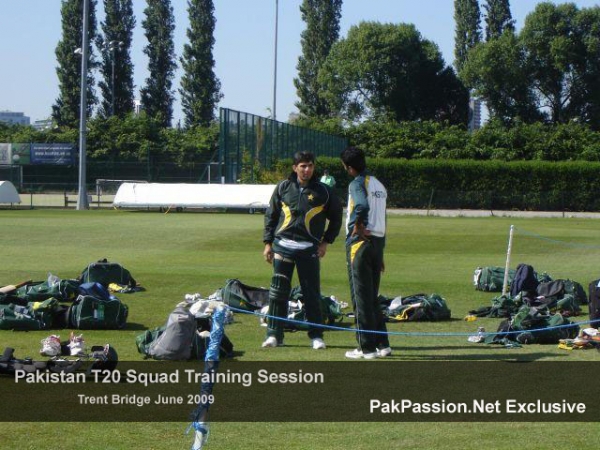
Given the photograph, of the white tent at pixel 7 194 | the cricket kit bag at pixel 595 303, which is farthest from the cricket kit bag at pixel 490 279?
the white tent at pixel 7 194

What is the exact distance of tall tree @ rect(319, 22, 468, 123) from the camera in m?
92.9

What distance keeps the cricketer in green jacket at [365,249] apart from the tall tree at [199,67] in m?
79.5

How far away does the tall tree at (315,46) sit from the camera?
3819 inches

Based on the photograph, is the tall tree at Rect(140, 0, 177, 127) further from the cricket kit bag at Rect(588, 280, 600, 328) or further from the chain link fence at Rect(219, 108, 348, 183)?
the cricket kit bag at Rect(588, 280, 600, 328)

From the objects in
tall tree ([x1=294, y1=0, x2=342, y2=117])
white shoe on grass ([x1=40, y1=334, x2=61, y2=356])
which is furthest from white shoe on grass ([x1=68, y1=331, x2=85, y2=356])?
tall tree ([x1=294, y1=0, x2=342, y2=117])

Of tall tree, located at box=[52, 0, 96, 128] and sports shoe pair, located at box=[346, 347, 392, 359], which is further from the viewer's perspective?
tall tree, located at box=[52, 0, 96, 128]

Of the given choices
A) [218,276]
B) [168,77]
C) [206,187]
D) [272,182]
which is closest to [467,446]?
[218,276]

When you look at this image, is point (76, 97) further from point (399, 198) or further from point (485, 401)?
point (485, 401)

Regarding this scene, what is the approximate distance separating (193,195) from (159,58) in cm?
4829

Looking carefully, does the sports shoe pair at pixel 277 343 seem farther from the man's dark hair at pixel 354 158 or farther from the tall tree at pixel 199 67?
the tall tree at pixel 199 67

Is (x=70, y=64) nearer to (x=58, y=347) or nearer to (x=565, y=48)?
(x=565, y=48)

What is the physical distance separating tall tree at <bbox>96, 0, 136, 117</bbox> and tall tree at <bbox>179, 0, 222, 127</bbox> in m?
4.77

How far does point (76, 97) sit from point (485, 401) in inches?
3168

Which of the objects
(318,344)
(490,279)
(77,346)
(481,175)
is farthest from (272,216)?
(481,175)
